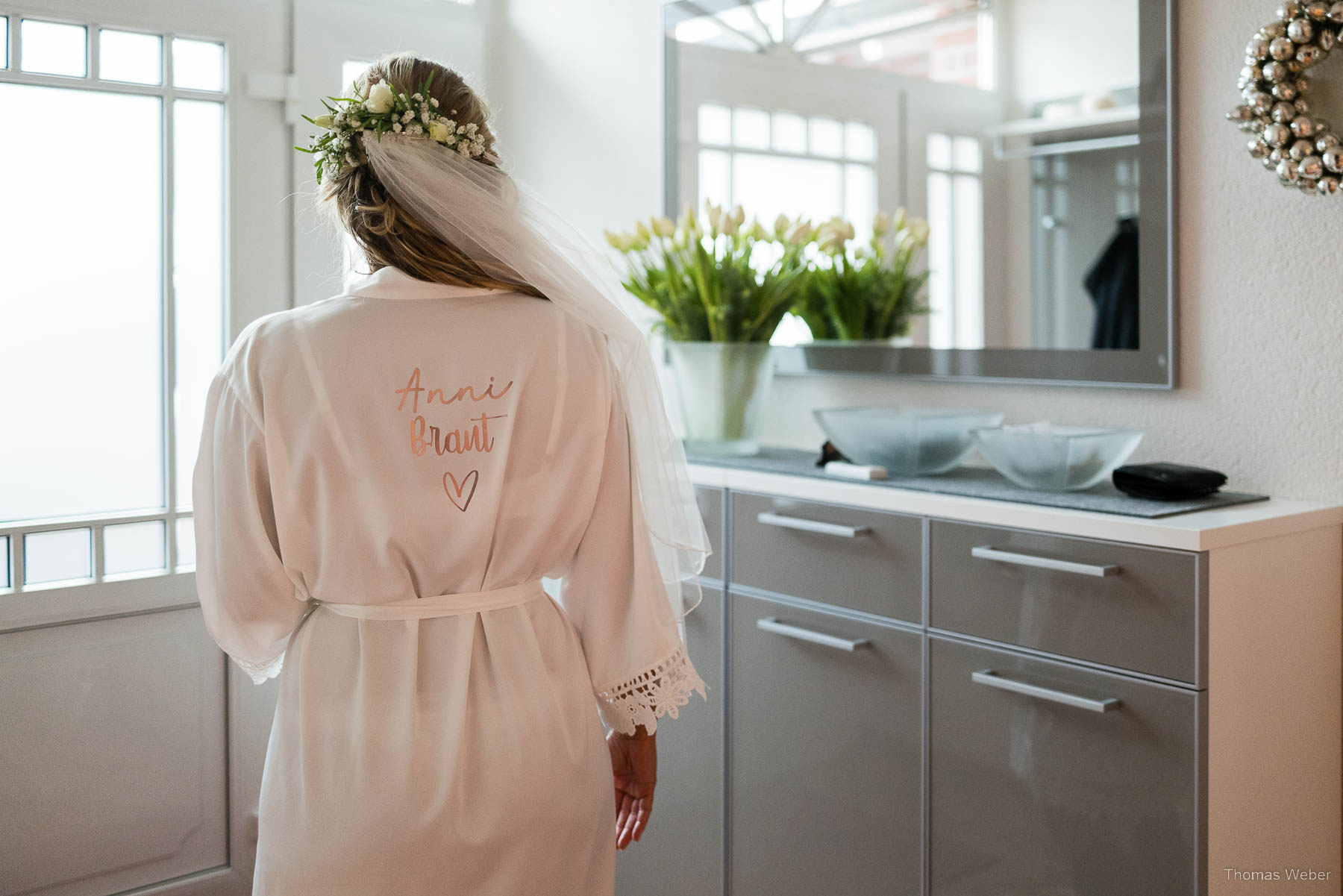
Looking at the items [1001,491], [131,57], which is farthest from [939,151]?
[131,57]

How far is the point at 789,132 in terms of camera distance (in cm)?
253

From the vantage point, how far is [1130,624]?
1.57m

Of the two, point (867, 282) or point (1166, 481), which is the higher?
point (867, 282)

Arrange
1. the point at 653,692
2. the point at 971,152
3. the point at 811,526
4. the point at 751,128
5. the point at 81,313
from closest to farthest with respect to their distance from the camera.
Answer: the point at 653,692 < the point at 811,526 < the point at 971,152 < the point at 81,313 < the point at 751,128

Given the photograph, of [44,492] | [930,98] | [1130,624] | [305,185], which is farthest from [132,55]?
[1130,624]

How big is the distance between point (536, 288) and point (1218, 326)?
115 centimetres

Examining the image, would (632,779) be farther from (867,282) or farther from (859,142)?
(859,142)

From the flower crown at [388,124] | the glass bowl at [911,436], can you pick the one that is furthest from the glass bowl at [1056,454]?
the flower crown at [388,124]

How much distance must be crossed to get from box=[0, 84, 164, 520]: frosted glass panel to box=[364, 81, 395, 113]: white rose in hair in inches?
51.0

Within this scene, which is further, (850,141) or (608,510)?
(850,141)

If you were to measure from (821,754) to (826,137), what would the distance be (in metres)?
1.29

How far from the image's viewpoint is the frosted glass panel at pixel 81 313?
88.5 inches

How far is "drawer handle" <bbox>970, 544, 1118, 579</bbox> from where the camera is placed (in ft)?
5.17

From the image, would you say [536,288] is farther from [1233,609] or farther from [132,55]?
[132,55]
